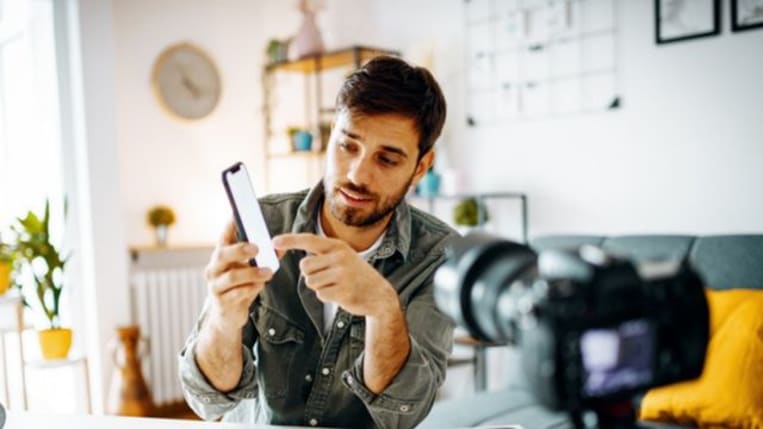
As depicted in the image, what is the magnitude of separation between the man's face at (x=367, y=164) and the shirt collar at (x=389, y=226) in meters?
0.04

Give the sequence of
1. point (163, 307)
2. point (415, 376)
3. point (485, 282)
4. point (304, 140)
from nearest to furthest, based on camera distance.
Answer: point (485, 282), point (415, 376), point (163, 307), point (304, 140)

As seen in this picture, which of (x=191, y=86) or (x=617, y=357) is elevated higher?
(x=191, y=86)

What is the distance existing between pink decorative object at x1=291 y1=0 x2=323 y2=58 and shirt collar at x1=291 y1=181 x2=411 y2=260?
6.59 feet

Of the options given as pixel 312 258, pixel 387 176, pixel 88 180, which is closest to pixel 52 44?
pixel 88 180

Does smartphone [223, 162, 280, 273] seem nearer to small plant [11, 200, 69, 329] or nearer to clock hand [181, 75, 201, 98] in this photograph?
small plant [11, 200, 69, 329]

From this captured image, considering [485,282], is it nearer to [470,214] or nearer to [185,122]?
[470,214]

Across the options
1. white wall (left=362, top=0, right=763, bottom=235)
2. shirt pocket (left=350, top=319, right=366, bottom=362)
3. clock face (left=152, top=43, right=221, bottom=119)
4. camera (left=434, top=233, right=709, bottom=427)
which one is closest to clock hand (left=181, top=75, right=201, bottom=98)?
clock face (left=152, top=43, right=221, bottom=119)

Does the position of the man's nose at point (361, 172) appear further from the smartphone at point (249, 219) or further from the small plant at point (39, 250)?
the small plant at point (39, 250)

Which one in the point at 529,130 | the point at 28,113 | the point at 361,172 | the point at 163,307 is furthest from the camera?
the point at 163,307

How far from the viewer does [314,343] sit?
1221mm

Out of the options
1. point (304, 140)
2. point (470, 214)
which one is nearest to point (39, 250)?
point (304, 140)

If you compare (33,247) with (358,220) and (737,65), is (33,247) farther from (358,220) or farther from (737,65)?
(737,65)

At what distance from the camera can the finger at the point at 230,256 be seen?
90 centimetres

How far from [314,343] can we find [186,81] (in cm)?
249
